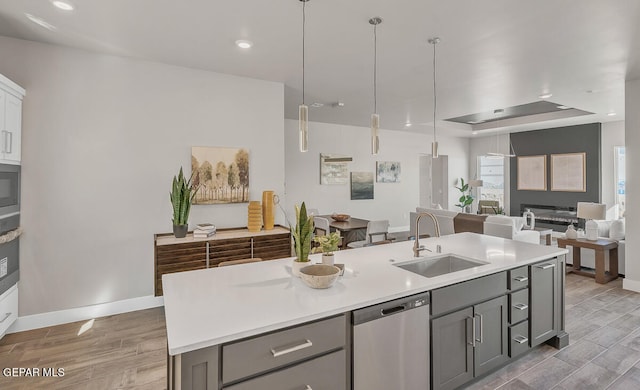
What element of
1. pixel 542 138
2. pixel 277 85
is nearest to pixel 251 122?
pixel 277 85

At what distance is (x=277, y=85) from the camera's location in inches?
167

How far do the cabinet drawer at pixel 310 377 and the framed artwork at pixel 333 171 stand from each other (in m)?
5.97

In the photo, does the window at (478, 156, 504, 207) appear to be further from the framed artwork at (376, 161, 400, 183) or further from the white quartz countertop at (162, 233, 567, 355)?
the white quartz countertop at (162, 233, 567, 355)

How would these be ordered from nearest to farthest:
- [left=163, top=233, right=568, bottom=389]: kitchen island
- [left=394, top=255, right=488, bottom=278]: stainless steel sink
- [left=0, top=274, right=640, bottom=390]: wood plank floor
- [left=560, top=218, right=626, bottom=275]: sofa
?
[left=163, top=233, right=568, bottom=389]: kitchen island → [left=0, top=274, right=640, bottom=390]: wood plank floor → [left=394, top=255, right=488, bottom=278]: stainless steel sink → [left=560, top=218, right=626, bottom=275]: sofa

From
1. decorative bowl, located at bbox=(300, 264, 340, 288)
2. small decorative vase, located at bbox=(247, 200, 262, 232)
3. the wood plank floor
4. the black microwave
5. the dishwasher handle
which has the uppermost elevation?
the black microwave

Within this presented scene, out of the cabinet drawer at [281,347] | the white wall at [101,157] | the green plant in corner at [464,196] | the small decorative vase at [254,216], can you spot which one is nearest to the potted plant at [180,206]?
the white wall at [101,157]

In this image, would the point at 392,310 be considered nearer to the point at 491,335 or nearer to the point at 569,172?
the point at 491,335

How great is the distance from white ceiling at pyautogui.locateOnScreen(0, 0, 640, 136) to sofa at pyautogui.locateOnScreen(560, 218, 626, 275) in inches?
78.3

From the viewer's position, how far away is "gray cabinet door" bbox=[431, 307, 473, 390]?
188cm

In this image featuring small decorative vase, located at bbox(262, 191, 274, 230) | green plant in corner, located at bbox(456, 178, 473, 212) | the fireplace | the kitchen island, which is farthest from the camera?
green plant in corner, located at bbox(456, 178, 473, 212)

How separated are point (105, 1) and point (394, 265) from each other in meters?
2.85

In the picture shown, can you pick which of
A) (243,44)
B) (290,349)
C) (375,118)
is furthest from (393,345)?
(243,44)

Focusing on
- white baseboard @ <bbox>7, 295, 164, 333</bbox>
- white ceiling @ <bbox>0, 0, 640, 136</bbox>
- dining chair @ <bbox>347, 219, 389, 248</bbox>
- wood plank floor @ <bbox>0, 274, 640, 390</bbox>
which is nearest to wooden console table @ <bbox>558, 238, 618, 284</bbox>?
wood plank floor @ <bbox>0, 274, 640, 390</bbox>

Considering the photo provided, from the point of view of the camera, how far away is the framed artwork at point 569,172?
24.3 ft
